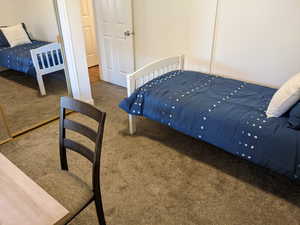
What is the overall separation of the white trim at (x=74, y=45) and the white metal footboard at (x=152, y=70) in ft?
2.72

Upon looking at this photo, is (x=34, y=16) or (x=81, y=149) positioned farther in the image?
(x=34, y=16)

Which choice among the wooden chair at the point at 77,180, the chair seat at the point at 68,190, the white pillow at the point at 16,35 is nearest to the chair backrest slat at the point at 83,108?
the wooden chair at the point at 77,180

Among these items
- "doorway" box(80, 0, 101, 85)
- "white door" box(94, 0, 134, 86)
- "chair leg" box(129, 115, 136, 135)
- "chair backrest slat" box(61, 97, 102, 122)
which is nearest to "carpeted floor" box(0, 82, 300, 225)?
"chair leg" box(129, 115, 136, 135)

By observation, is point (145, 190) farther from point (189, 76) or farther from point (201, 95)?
point (189, 76)

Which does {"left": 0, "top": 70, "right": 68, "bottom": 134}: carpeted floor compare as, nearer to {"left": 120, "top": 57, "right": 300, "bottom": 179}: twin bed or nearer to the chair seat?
{"left": 120, "top": 57, "right": 300, "bottom": 179}: twin bed

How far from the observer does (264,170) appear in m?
2.17

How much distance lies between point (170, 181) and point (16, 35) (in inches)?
86.6

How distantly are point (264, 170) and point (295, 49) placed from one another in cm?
123

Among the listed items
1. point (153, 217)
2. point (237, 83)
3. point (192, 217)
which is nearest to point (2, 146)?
point (153, 217)

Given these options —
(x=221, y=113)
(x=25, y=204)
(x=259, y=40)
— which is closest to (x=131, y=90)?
(x=221, y=113)

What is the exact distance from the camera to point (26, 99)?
9.68ft

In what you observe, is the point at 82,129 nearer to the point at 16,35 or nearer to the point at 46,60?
the point at 16,35

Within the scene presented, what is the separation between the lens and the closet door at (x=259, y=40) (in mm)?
2311

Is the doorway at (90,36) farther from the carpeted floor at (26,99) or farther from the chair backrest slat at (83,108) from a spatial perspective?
the chair backrest slat at (83,108)
